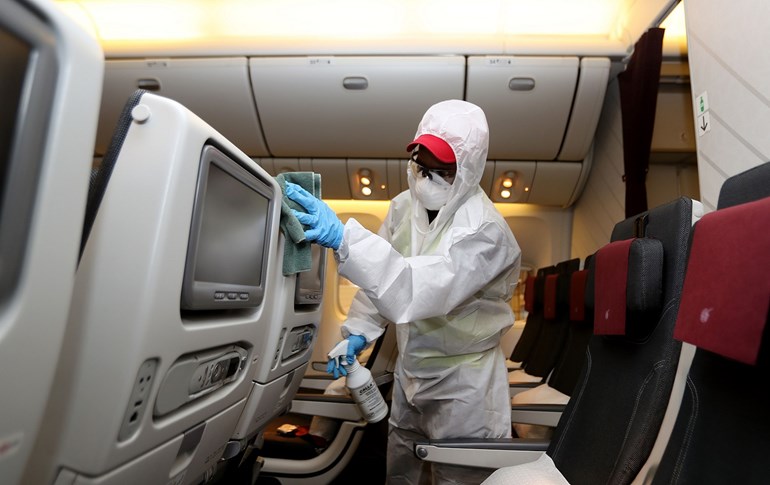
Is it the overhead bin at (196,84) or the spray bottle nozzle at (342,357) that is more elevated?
the overhead bin at (196,84)

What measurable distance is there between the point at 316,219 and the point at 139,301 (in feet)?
2.69

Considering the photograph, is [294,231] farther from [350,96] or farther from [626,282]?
[350,96]

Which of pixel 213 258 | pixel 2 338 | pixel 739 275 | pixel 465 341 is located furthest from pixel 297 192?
pixel 739 275

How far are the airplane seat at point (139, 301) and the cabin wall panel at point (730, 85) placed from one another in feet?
5.03

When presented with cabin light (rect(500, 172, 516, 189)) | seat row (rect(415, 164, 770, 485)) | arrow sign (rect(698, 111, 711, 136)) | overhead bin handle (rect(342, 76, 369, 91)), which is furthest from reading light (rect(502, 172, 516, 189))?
seat row (rect(415, 164, 770, 485))

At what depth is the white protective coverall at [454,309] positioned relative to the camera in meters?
1.75

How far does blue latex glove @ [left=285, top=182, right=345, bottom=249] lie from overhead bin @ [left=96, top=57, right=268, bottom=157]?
81.5 inches

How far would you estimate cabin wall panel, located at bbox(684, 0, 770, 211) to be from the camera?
4.72 ft

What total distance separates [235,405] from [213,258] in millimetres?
509

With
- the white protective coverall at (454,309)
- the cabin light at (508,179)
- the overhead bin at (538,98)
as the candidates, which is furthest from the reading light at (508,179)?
the white protective coverall at (454,309)

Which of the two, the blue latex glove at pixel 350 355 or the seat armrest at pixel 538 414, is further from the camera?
the seat armrest at pixel 538 414

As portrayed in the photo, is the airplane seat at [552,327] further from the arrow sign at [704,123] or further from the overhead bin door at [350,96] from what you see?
the overhead bin door at [350,96]

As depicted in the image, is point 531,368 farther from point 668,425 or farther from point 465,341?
point 668,425

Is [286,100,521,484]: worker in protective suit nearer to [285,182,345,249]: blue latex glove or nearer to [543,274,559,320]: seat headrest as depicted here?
[285,182,345,249]: blue latex glove
